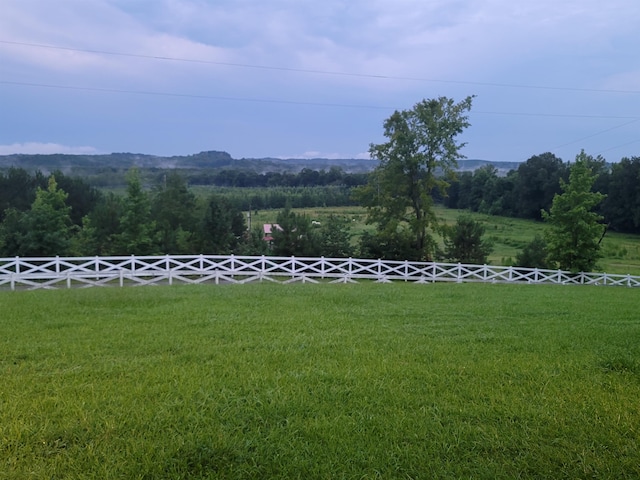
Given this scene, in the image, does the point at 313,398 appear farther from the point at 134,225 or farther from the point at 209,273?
the point at 134,225

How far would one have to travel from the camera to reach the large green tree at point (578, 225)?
24.3 metres

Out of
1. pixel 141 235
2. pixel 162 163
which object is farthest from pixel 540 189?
pixel 141 235

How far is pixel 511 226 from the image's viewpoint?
60.0m

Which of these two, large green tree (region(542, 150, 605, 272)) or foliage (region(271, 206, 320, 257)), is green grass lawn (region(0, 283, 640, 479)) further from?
foliage (region(271, 206, 320, 257))

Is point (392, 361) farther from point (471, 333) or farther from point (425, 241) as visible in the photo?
point (425, 241)

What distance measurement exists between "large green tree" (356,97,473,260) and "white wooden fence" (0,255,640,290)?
23.1 ft

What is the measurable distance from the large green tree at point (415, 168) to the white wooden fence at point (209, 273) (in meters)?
7.04

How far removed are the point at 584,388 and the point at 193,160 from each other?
52063 mm

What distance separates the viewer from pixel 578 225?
79.3 ft

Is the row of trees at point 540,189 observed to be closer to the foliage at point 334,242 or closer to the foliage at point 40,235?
the foliage at point 334,242

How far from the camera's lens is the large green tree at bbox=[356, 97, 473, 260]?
2834 centimetres

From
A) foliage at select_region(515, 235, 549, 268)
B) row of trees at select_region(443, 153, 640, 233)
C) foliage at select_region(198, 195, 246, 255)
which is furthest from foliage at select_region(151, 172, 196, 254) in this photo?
row of trees at select_region(443, 153, 640, 233)

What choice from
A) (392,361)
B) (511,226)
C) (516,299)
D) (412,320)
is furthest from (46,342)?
(511,226)

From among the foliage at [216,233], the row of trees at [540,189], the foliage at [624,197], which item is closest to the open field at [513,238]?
the foliage at [624,197]
